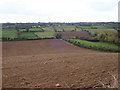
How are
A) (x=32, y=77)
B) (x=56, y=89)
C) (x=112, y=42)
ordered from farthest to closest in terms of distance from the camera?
(x=112, y=42) → (x=32, y=77) → (x=56, y=89)

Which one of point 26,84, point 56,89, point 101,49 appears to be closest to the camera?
point 56,89

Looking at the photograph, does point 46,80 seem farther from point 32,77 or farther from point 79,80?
point 79,80

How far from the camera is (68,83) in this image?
461 centimetres

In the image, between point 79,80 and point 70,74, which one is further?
point 70,74

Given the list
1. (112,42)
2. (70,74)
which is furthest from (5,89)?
(112,42)

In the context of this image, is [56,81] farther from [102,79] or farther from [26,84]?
[102,79]

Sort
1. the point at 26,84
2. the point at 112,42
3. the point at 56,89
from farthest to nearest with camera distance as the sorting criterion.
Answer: the point at 112,42, the point at 26,84, the point at 56,89

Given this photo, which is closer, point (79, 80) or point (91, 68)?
point (79, 80)

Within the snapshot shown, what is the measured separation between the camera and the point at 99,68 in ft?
19.4

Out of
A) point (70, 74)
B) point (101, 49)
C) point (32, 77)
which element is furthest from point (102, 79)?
point (101, 49)

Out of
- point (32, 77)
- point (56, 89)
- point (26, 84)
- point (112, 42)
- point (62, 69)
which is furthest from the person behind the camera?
point (112, 42)

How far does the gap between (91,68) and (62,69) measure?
1.08 m

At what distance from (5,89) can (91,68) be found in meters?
3.11

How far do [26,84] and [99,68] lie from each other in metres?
2.78
